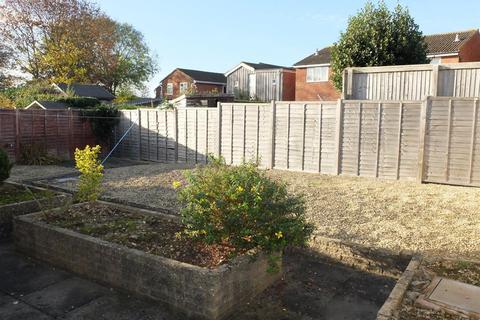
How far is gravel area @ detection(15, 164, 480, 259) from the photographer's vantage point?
236 inches

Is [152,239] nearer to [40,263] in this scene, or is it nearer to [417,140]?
[40,263]

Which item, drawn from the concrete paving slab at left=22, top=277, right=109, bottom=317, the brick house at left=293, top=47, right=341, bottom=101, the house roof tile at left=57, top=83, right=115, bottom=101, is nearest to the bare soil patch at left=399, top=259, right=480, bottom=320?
the concrete paving slab at left=22, top=277, right=109, bottom=317

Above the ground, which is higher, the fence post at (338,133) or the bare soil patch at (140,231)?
the fence post at (338,133)

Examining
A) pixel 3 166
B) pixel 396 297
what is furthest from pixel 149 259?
pixel 3 166

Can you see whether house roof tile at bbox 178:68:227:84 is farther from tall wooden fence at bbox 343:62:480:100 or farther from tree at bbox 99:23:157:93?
tall wooden fence at bbox 343:62:480:100

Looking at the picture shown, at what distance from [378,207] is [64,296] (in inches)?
228

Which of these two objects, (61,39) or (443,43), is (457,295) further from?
(61,39)

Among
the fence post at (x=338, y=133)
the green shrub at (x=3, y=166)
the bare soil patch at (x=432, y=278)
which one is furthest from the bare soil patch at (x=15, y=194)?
the fence post at (x=338, y=133)

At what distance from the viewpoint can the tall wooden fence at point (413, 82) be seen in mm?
10039

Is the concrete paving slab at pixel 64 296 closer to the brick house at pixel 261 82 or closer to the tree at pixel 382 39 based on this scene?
the tree at pixel 382 39

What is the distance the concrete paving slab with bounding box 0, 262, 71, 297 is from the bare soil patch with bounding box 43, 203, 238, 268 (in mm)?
617

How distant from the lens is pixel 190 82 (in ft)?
132

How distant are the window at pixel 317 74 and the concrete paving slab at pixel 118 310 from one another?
82.6 feet

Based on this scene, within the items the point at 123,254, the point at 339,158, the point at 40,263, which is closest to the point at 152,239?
the point at 123,254
